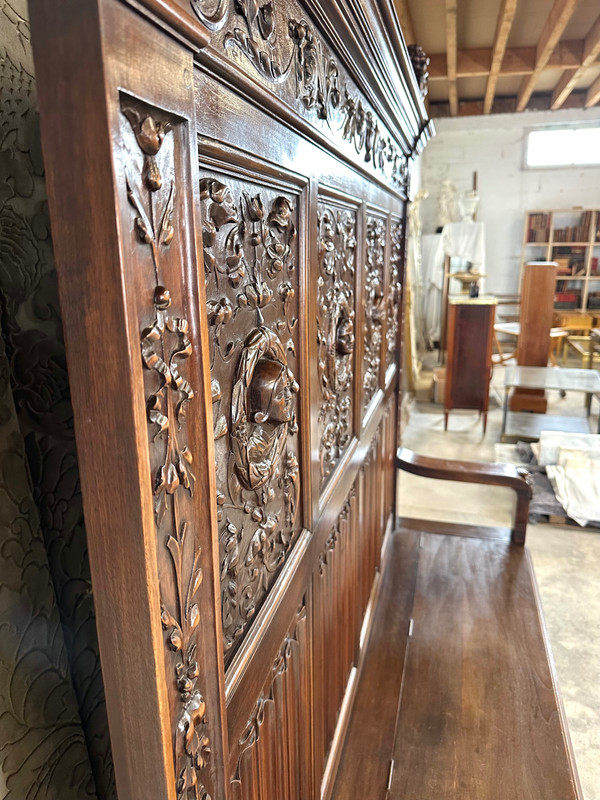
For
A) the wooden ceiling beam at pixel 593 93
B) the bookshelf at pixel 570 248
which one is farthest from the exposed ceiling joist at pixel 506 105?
the bookshelf at pixel 570 248

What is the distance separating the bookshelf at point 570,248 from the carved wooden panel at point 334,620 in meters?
7.31

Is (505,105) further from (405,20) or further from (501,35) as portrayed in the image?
(405,20)

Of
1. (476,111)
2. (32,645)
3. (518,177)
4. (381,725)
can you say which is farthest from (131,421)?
(518,177)

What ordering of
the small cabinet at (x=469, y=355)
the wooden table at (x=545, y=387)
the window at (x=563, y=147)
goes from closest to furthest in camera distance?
the wooden table at (x=545, y=387) → the small cabinet at (x=469, y=355) → the window at (x=563, y=147)

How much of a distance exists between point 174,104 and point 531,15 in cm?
477

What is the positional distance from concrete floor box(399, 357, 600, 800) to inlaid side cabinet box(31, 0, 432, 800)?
138 centimetres

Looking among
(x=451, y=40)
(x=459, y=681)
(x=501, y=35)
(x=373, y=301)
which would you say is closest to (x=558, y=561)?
(x=459, y=681)

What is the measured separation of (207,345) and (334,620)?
2.86 feet

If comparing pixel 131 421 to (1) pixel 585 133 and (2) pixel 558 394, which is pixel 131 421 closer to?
(2) pixel 558 394

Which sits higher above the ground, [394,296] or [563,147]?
[563,147]

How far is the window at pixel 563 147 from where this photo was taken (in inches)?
295

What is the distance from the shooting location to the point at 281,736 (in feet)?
2.66

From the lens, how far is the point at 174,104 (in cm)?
37

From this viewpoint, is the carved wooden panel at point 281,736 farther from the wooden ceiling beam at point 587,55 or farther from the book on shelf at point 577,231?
the book on shelf at point 577,231
